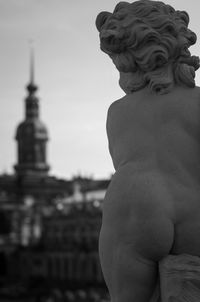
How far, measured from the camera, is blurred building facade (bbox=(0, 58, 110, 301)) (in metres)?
54.1

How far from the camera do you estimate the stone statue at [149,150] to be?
2.71 metres

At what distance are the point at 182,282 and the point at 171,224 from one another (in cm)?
16

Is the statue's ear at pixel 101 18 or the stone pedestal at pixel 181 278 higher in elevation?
the statue's ear at pixel 101 18

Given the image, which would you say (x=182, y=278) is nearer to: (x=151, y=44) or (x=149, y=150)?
(x=149, y=150)

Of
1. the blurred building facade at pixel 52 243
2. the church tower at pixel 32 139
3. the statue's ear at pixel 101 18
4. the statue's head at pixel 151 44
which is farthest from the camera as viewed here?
the church tower at pixel 32 139

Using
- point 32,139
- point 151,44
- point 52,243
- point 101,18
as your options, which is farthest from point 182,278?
point 32,139

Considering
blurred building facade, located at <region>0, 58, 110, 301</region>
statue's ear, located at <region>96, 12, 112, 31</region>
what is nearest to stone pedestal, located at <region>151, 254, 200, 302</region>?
statue's ear, located at <region>96, 12, 112, 31</region>

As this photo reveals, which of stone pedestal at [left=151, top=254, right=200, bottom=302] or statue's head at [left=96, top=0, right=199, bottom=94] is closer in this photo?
stone pedestal at [left=151, top=254, right=200, bottom=302]

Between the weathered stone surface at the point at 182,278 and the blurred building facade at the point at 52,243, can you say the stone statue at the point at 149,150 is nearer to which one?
the weathered stone surface at the point at 182,278

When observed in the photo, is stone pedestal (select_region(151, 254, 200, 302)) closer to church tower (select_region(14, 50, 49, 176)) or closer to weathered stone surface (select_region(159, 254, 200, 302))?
weathered stone surface (select_region(159, 254, 200, 302))

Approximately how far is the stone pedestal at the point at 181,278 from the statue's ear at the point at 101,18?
745 mm

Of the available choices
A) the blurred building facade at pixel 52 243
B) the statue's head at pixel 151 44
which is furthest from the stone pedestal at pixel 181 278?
the blurred building facade at pixel 52 243

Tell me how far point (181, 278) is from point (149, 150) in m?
0.37

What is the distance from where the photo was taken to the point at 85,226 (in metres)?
57.1
